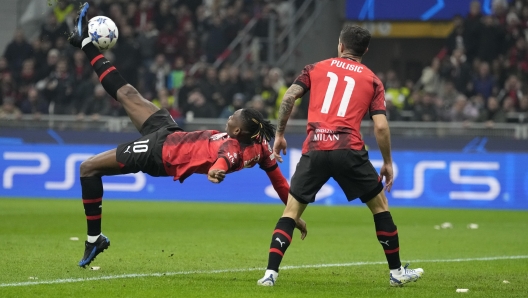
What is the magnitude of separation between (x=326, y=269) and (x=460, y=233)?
477 centimetres

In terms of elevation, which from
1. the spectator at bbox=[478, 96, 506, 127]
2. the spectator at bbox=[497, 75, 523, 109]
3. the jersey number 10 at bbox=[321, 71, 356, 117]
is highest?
the jersey number 10 at bbox=[321, 71, 356, 117]

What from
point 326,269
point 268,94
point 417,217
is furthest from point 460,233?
point 268,94

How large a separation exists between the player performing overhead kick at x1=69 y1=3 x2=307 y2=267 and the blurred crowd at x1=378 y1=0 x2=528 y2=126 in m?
12.0

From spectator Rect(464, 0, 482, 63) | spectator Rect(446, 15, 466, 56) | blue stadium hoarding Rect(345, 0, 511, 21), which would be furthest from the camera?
blue stadium hoarding Rect(345, 0, 511, 21)

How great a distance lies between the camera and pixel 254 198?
60.9 feet

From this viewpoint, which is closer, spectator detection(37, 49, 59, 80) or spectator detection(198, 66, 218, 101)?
spectator detection(198, 66, 218, 101)

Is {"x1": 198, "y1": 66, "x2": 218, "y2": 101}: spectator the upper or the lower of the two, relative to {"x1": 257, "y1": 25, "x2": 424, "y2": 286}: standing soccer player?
lower

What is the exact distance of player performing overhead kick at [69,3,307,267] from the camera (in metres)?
7.67

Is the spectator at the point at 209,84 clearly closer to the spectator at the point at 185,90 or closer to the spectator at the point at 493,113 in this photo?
the spectator at the point at 185,90

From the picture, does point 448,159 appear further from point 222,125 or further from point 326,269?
point 326,269

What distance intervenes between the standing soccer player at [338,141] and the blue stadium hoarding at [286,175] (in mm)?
10677

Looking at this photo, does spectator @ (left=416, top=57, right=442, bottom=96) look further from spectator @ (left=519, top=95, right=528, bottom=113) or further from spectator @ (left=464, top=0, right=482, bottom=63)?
spectator @ (left=519, top=95, right=528, bottom=113)

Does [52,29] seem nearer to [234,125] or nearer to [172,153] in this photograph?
[172,153]

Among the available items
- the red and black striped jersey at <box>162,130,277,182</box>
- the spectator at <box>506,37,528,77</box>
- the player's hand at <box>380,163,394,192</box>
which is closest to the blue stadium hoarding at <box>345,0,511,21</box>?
the spectator at <box>506,37,528,77</box>
